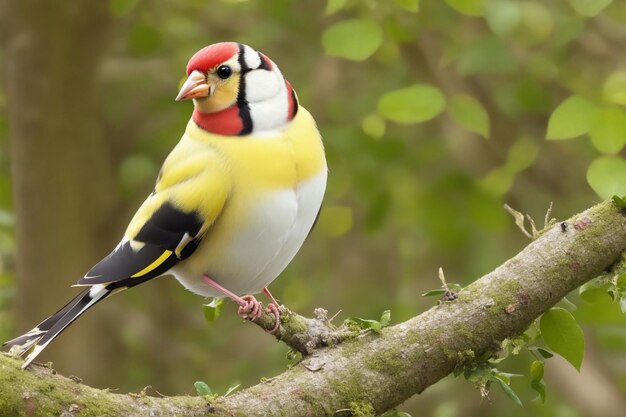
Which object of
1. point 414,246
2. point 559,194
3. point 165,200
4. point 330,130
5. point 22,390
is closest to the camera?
point 22,390

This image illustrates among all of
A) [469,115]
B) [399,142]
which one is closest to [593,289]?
[469,115]

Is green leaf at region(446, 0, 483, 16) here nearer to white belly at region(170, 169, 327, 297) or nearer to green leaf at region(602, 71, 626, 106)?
green leaf at region(602, 71, 626, 106)

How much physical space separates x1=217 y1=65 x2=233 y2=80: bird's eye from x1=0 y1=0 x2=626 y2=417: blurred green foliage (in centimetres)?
115

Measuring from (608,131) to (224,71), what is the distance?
1.04m

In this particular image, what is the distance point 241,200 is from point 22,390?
68 centimetres

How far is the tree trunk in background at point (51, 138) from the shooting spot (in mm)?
4055

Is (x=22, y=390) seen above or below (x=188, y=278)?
above

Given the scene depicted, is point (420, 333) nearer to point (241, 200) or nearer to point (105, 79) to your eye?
point (241, 200)

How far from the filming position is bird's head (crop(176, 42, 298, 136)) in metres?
2.31

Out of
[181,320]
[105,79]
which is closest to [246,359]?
[181,320]

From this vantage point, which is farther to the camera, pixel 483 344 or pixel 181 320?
pixel 181 320

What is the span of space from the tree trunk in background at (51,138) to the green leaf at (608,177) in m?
2.29

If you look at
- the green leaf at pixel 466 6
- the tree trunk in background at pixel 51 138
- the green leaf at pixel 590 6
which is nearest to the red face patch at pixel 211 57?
the green leaf at pixel 466 6

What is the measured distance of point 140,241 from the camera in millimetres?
2307
